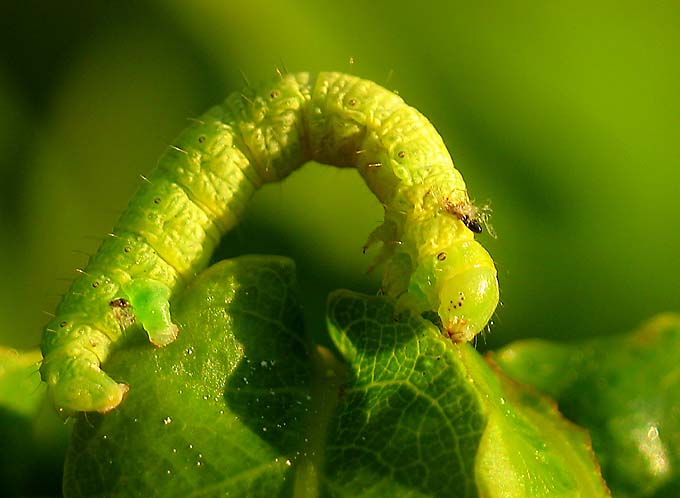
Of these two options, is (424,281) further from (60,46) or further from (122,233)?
(60,46)

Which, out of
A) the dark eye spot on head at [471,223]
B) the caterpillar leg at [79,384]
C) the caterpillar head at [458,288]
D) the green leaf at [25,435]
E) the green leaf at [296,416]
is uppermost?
the dark eye spot on head at [471,223]

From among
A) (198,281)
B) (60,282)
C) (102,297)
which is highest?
(198,281)

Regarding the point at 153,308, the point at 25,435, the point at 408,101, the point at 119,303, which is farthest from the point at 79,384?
the point at 408,101

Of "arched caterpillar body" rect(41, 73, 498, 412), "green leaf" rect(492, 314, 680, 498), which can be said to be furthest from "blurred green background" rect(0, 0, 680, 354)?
"green leaf" rect(492, 314, 680, 498)

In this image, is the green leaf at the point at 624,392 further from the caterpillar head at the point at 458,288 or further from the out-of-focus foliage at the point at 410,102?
the out-of-focus foliage at the point at 410,102

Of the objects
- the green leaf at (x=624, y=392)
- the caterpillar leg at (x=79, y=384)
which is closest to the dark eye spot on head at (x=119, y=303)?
the caterpillar leg at (x=79, y=384)

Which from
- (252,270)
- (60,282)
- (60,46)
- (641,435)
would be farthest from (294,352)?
(60,46)

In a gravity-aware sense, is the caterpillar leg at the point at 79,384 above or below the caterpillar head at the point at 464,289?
below

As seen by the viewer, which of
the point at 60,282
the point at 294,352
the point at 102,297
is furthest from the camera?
the point at 60,282

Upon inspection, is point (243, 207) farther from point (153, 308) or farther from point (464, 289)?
point (464, 289)
